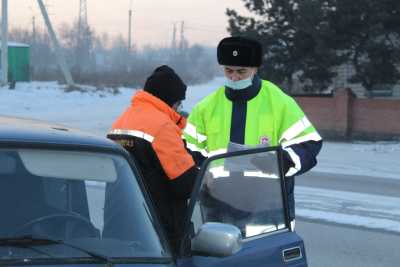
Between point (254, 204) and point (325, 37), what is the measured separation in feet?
66.8

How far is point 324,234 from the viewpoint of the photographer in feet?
30.0

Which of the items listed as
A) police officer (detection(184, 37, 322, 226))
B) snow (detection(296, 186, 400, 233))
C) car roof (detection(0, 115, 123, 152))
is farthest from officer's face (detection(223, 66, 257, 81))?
snow (detection(296, 186, 400, 233))

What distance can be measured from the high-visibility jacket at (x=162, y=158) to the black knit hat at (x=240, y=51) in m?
0.49

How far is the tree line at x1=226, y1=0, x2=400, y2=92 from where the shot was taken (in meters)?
23.2

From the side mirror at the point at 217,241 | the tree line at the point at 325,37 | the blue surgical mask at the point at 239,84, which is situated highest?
the blue surgical mask at the point at 239,84

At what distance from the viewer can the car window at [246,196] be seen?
3.62 m

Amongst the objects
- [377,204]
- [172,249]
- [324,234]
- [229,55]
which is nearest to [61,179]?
[172,249]

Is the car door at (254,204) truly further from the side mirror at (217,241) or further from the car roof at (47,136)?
the car roof at (47,136)

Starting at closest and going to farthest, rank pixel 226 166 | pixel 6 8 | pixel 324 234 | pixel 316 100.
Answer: pixel 226 166 → pixel 324 234 → pixel 316 100 → pixel 6 8

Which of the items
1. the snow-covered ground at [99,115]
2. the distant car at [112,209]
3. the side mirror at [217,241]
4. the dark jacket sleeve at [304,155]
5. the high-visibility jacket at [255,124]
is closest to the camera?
the distant car at [112,209]

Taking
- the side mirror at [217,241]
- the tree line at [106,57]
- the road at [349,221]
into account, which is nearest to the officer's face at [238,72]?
the side mirror at [217,241]

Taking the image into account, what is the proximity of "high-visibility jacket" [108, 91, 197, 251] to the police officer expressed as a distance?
0.25 meters

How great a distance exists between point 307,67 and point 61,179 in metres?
21.8

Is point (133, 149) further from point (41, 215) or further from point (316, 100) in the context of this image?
point (316, 100)
